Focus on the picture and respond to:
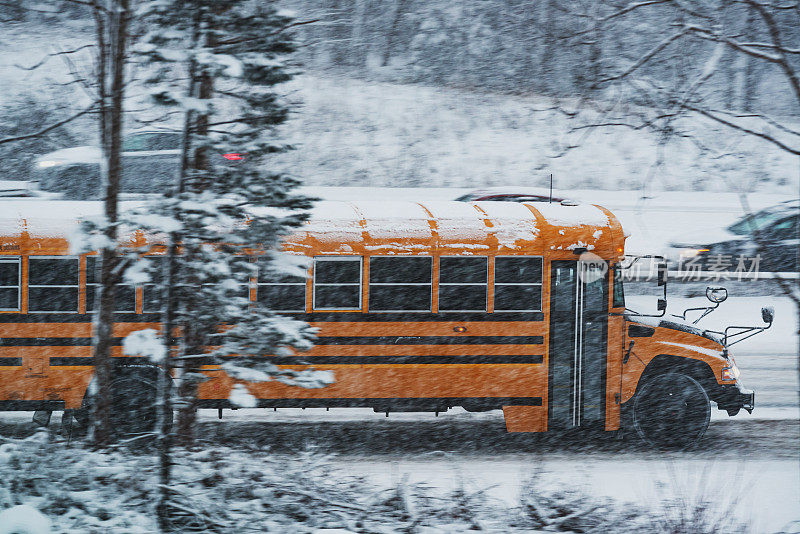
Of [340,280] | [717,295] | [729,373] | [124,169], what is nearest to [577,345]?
[717,295]

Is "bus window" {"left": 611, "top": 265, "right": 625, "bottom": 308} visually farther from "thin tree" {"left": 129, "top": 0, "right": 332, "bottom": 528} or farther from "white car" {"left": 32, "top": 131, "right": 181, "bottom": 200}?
"white car" {"left": 32, "top": 131, "right": 181, "bottom": 200}

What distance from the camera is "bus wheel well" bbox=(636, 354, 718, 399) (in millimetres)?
8445

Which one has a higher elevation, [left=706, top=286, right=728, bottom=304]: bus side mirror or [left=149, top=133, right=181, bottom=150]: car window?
[left=149, top=133, right=181, bottom=150]: car window

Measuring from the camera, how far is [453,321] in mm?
8250

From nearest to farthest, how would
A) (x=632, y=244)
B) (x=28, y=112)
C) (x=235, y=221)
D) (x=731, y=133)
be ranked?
(x=235, y=221), (x=632, y=244), (x=28, y=112), (x=731, y=133)

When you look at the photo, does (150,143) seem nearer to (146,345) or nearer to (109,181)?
(109,181)

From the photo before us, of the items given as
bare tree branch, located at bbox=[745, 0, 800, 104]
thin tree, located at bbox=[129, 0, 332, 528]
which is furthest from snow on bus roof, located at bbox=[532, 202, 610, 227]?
thin tree, located at bbox=[129, 0, 332, 528]

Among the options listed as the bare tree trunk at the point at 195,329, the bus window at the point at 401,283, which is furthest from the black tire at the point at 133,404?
the bare tree trunk at the point at 195,329

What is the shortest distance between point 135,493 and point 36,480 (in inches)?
25.8

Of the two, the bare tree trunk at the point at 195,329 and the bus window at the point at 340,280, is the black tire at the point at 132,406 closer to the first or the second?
the bus window at the point at 340,280

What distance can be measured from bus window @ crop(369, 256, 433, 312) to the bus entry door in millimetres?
1309

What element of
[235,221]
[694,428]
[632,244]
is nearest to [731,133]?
[632,244]

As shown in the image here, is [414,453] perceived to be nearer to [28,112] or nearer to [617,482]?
[617,482]

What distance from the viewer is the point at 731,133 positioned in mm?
28500
